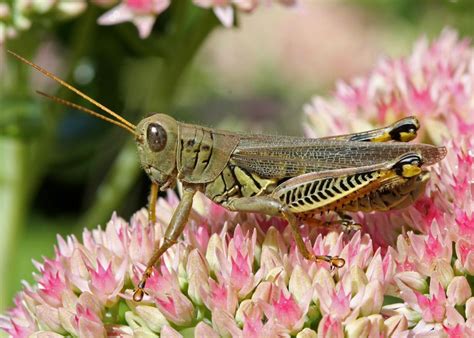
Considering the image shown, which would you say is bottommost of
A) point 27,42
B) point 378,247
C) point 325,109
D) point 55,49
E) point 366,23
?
point 378,247

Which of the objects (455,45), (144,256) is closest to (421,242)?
(144,256)

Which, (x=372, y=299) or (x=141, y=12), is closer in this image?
(x=372, y=299)

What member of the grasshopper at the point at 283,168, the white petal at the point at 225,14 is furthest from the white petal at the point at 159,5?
the grasshopper at the point at 283,168

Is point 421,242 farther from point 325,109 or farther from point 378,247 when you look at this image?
point 325,109

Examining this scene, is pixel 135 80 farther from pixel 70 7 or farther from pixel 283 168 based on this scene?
pixel 283 168

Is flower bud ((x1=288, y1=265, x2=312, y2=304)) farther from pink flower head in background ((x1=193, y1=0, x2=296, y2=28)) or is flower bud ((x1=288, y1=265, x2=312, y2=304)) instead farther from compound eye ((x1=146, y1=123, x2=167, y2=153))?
pink flower head in background ((x1=193, y1=0, x2=296, y2=28))

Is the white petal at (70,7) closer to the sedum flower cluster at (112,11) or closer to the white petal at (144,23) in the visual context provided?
the sedum flower cluster at (112,11)

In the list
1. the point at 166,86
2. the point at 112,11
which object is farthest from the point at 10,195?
the point at 112,11

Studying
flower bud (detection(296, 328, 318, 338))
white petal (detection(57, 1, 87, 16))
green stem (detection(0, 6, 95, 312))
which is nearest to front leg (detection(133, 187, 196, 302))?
flower bud (detection(296, 328, 318, 338))
